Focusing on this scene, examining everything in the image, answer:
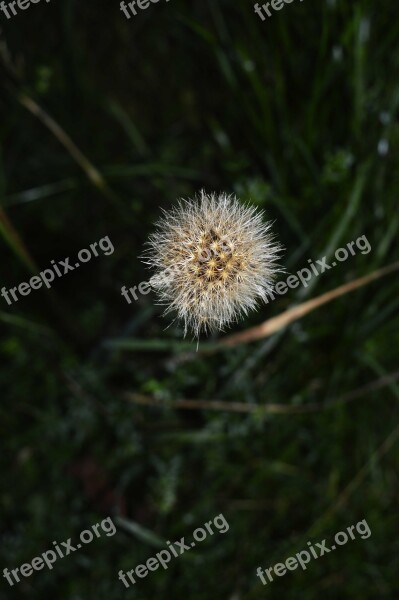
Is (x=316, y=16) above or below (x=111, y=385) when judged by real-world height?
above

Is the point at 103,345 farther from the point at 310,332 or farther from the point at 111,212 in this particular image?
the point at 310,332

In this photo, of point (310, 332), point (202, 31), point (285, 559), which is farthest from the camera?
point (285, 559)

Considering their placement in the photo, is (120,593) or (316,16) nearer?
(316,16)

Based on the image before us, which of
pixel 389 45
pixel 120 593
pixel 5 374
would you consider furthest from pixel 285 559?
pixel 389 45

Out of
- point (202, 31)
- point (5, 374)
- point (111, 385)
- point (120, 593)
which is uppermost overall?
point (202, 31)

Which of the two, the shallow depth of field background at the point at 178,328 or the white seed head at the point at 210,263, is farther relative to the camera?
the shallow depth of field background at the point at 178,328
